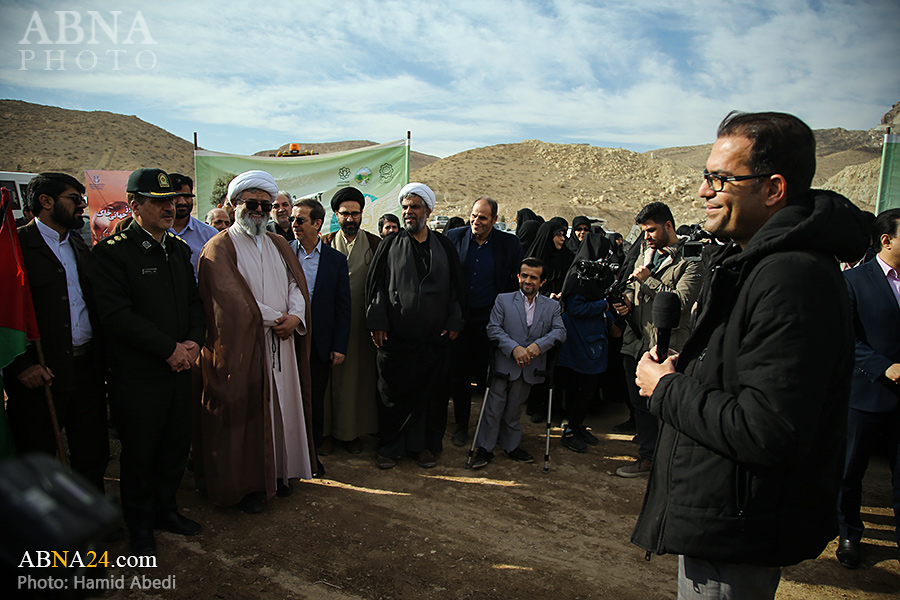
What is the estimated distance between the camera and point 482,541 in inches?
133

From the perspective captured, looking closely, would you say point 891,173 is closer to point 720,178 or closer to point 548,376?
point 548,376

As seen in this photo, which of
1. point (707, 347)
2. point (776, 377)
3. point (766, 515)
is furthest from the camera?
point (707, 347)

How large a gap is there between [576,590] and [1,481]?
290cm

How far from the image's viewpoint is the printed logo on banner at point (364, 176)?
23.9 ft

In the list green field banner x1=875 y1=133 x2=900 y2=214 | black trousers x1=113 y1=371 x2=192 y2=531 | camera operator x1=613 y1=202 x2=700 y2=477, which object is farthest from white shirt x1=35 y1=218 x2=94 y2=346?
green field banner x1=875 y1=133 x2=900 y2=214

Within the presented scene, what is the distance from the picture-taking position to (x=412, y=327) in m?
4.46

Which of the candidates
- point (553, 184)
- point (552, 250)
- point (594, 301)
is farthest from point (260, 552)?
point (553, 184)

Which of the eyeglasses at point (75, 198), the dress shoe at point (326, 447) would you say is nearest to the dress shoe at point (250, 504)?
the dress shoe at point (326, 447)

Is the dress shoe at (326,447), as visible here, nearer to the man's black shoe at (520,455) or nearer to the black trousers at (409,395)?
the black trousers at (409,395)

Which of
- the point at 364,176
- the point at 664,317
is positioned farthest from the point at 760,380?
the point at 364,176

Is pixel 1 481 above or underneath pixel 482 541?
above

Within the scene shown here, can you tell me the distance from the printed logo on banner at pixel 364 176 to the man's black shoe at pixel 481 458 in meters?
4.25

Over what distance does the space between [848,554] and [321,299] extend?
407cm

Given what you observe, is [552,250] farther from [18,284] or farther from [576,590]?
[18,284]
